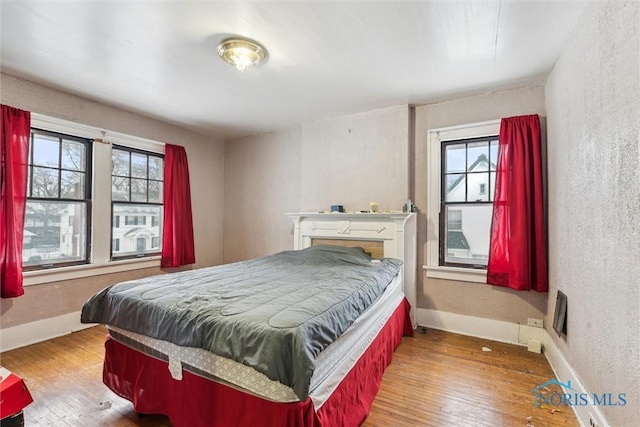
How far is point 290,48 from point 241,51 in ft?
1.24

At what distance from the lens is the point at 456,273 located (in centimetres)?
318

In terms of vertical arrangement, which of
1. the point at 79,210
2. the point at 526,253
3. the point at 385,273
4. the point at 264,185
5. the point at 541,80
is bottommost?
the point at 385,273

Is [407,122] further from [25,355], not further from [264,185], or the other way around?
[25,355]

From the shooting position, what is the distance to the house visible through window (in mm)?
3123

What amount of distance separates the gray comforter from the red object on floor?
0.52 m

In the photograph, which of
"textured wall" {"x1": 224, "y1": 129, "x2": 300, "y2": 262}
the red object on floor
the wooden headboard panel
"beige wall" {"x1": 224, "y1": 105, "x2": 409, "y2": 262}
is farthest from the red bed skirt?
"textured wall" {"x1": 224, "y1": 129, "x2": 300, "y2": 262}

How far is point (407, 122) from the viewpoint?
3.37 m

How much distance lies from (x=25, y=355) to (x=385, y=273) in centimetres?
333

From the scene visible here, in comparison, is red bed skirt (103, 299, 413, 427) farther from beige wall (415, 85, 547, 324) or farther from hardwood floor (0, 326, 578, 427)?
beige wall (415, 85, 547, 324)

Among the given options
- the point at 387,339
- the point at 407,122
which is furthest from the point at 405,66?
the point at 387,339

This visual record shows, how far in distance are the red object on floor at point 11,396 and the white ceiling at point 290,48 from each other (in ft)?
6.93

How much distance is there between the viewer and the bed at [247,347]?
128 centimetres

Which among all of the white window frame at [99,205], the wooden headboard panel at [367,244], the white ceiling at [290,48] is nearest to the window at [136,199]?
the white window frame at [99,205]

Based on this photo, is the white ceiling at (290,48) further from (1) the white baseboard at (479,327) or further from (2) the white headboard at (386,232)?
(1) the white baseboard at (479,327)
